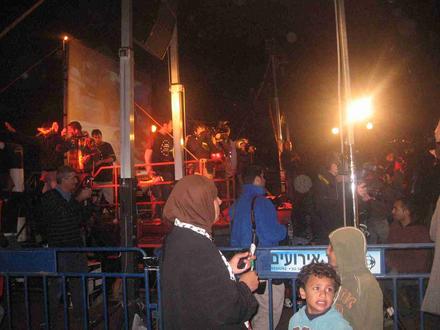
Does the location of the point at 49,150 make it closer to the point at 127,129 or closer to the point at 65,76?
the point at 65,76

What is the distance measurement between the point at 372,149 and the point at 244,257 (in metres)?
20.6

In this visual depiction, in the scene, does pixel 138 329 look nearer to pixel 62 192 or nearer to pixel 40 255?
pixel 40 255

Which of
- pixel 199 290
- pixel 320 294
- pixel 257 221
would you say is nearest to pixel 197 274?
pixel 199 290

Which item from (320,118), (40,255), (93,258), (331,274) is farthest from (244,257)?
(320,118)

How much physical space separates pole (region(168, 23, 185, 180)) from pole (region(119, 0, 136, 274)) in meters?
1.60

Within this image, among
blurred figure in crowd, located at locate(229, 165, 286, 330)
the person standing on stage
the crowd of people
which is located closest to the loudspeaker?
the crowd of people

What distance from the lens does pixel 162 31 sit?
7.24m

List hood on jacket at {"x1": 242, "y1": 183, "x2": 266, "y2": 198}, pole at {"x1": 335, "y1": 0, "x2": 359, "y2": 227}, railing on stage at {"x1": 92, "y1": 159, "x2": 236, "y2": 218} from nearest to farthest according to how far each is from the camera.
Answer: hood on jacket at {"x1": 242, "y1": 183, "x2": 266, "y2": 198} → pole at {"x1": 335, "y1": 0, "x2": 359, "y2": 227} → railing on stage at {"x1": 92, "y1": 159, "x2": 236, "y2": 218}

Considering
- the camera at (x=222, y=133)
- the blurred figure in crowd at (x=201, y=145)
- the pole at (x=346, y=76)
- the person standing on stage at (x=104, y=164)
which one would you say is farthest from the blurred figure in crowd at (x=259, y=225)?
the camera at (x=222, y=133)

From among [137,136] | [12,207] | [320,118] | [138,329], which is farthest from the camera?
Result: [320,118]

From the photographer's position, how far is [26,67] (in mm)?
11156

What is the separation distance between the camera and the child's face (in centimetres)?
290

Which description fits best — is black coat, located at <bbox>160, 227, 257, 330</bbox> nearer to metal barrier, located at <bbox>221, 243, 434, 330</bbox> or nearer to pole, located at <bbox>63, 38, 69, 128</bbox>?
metal barrier, located at <bbox>221, 243, 434, 330</bbox>

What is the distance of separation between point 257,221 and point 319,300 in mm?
1976
